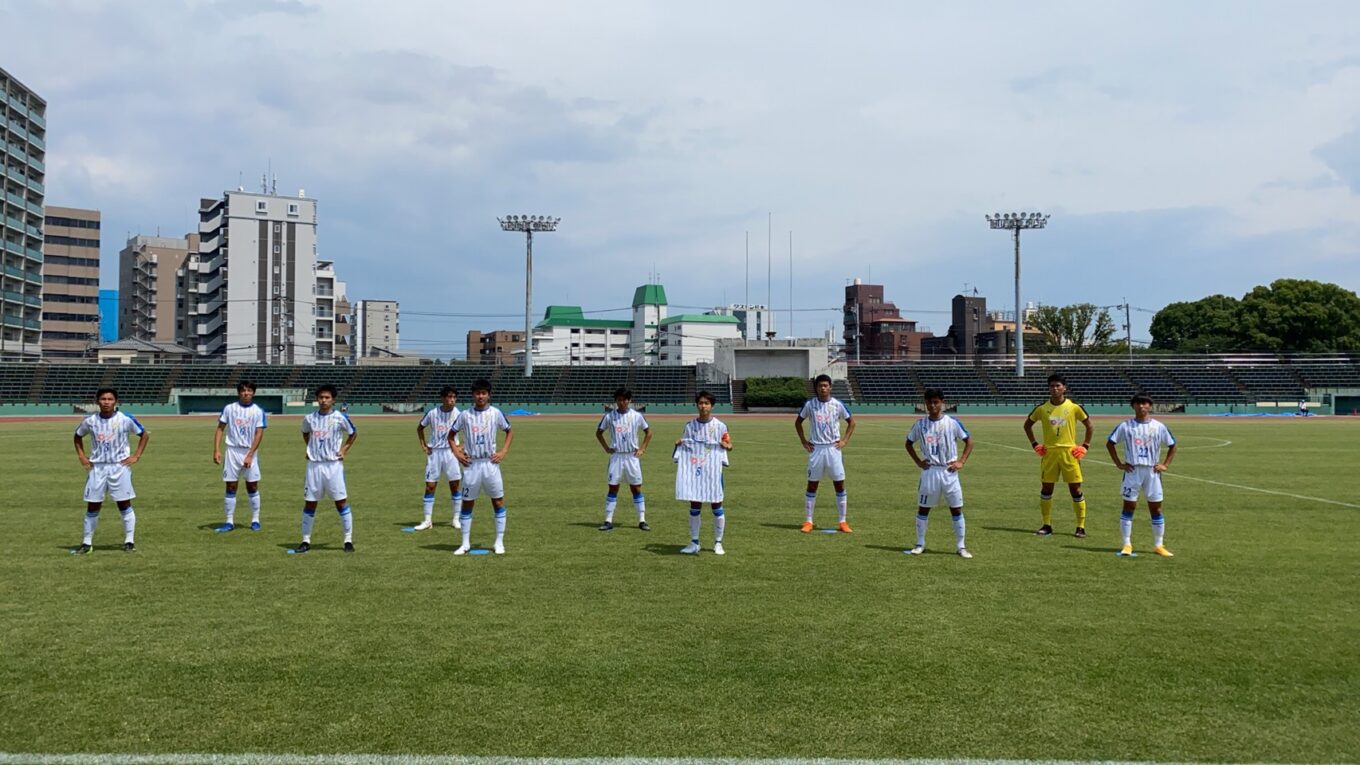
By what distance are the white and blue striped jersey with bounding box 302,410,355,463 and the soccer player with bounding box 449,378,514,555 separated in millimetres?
1348

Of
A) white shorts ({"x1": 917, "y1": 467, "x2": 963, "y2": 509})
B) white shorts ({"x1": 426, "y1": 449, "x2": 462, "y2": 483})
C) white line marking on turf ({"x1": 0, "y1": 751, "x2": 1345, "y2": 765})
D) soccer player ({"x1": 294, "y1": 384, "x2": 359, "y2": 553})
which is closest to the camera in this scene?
white line marking on turf ({"x1": 0, "y1": 751, "x2": 1345, "y2": 765})

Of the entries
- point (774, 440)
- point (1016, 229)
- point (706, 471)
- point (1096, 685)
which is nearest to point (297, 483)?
point (706, 471)

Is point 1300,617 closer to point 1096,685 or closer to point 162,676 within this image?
point 1096,685

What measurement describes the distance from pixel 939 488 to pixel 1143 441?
2778 mm

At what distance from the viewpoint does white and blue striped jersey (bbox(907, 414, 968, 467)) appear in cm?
1061

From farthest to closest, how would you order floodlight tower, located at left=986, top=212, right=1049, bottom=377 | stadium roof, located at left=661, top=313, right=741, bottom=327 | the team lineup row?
stadium roof, located at left=661, top=313, right=741, bottom=327 < floodlight tower, located at left=986, top=212, right=1049, bottom=377 < the team lineup row

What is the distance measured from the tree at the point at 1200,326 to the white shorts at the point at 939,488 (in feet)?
295

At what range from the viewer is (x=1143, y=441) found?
1095 cm

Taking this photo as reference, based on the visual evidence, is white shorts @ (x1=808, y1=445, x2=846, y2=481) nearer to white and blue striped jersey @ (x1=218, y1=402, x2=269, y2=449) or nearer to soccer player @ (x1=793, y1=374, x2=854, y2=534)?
soccer player @ (x1=793, y1=374, x2=854, y2=534)

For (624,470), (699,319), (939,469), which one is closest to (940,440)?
(939,469)

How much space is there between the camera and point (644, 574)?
940 cm

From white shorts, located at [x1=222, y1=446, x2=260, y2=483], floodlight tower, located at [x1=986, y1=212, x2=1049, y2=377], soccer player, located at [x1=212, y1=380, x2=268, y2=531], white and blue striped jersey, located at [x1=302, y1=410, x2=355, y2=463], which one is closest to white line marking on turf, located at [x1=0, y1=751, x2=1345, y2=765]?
white and blue striped jersey, located at [x1=302, y1=410, x2=355, y2=463]

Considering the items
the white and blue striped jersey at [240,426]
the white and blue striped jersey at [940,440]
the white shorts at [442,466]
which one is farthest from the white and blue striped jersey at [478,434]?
the white and blue striped jersey at [940,440]

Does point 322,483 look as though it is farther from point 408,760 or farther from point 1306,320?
point 1306,320
